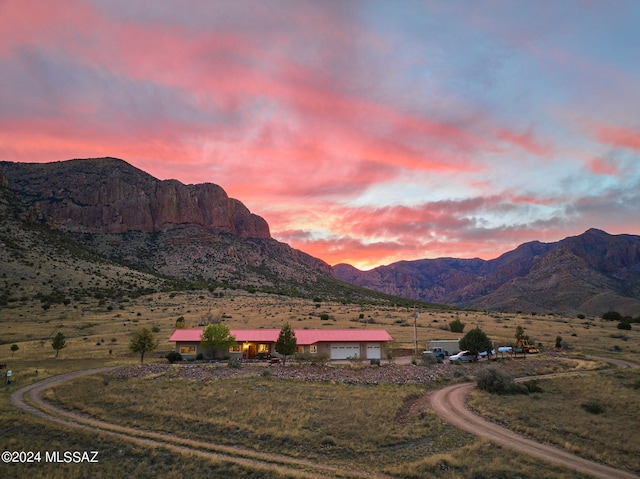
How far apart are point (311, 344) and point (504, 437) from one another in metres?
34.6

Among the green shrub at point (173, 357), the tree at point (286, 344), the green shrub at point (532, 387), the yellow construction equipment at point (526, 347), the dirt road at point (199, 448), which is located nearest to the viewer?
the dirt road at point (199, 448)

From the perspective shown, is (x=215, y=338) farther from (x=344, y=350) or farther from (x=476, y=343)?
(x=476, y=343)

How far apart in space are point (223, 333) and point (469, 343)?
32102 millimetres

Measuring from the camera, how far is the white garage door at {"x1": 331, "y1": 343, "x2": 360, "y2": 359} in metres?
56.0

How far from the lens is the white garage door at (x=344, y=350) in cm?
5603

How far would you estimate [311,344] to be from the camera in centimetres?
5547

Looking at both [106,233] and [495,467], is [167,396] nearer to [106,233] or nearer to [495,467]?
[495,467]

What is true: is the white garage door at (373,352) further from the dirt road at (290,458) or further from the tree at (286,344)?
the dirt road at (290,458)

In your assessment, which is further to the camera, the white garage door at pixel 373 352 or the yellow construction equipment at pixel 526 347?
the yellow construction equipment at pixel 526 347

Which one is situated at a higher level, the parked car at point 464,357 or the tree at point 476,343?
the tree at point 476,343

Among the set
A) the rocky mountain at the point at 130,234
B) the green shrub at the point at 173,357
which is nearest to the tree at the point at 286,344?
the green shrub at the point at 173,357

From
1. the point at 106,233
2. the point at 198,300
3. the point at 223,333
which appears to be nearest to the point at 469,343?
the point at 223,333

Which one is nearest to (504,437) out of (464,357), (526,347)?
(464,357)

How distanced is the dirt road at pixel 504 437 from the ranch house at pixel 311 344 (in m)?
22.1
